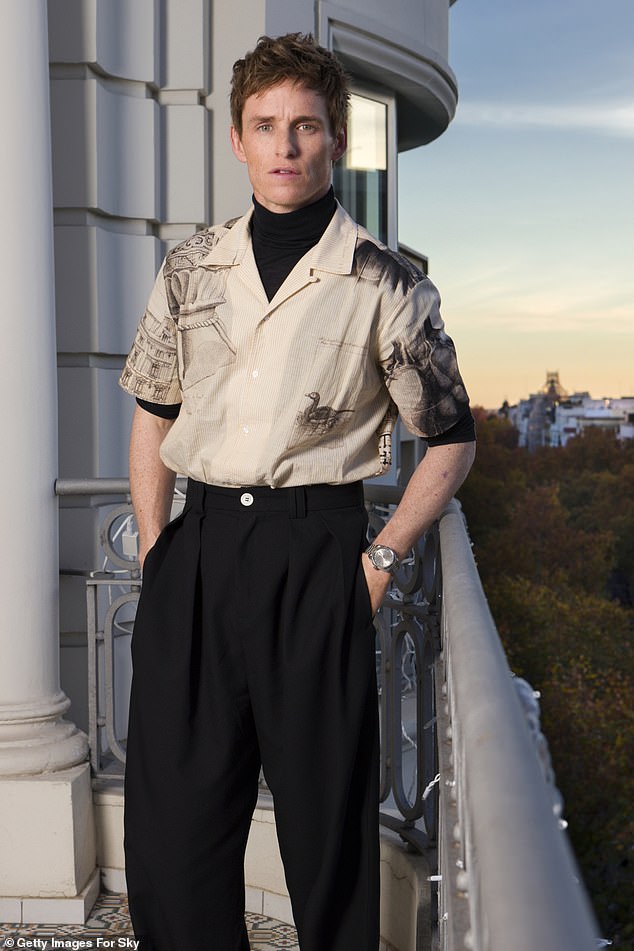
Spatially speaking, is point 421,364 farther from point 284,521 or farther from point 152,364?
point 152,364

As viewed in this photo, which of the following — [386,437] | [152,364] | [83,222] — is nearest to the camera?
[386,437]

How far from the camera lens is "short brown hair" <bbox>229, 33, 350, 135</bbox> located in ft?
7.66

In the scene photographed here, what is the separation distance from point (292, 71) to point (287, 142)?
5.4 inches

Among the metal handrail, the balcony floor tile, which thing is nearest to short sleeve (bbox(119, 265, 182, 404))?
the metal handrail

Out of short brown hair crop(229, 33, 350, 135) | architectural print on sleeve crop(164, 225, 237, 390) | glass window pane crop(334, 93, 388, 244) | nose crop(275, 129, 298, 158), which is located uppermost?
glass window pane crop(334, 93, 388, 244)

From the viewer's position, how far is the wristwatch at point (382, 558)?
2410 millimetres

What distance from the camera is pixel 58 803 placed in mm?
3551

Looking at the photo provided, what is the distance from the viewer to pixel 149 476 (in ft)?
9.12

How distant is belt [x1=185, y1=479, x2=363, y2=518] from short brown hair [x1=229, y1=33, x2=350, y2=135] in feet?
2.35

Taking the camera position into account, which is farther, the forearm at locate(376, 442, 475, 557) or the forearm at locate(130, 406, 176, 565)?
the forearm at locate(130, 406, 176, 565)

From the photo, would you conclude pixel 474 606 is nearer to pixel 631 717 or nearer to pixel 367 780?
pixel 367 780

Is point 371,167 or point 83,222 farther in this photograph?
point 371,167

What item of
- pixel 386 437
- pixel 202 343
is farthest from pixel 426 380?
pixel 202 343

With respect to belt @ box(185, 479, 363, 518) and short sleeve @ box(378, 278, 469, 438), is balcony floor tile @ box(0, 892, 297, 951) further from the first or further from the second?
short sleeve @ box(378, 278, 469, 438)
